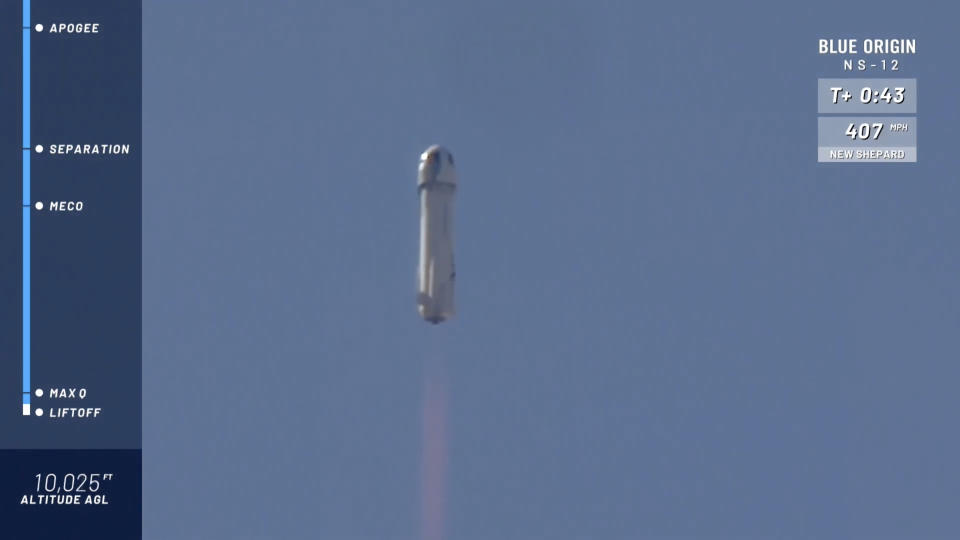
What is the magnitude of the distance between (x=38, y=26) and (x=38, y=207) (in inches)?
293

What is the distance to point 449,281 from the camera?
2079 inches

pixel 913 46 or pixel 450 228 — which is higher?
pixel 913 46

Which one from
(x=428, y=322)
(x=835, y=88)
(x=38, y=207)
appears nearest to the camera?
(x=428, y=322)

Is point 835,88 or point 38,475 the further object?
point 835,88

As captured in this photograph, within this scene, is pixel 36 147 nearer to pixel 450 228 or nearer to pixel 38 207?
pixel 38 207

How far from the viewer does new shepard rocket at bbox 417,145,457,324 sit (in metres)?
52.4

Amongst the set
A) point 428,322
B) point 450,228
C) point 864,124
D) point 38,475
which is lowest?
point 38,475

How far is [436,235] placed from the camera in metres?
53.6

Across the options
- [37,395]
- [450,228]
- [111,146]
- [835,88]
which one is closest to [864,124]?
[835,88]

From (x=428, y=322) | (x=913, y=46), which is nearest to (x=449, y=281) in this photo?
(x=428, y=322)

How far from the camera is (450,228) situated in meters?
54.0

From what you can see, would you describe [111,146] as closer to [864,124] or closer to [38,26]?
[38,26]

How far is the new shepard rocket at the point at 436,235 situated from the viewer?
172 feet

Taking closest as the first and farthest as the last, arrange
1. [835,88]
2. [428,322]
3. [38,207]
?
[428,322] < [38,207] < [835,88]
